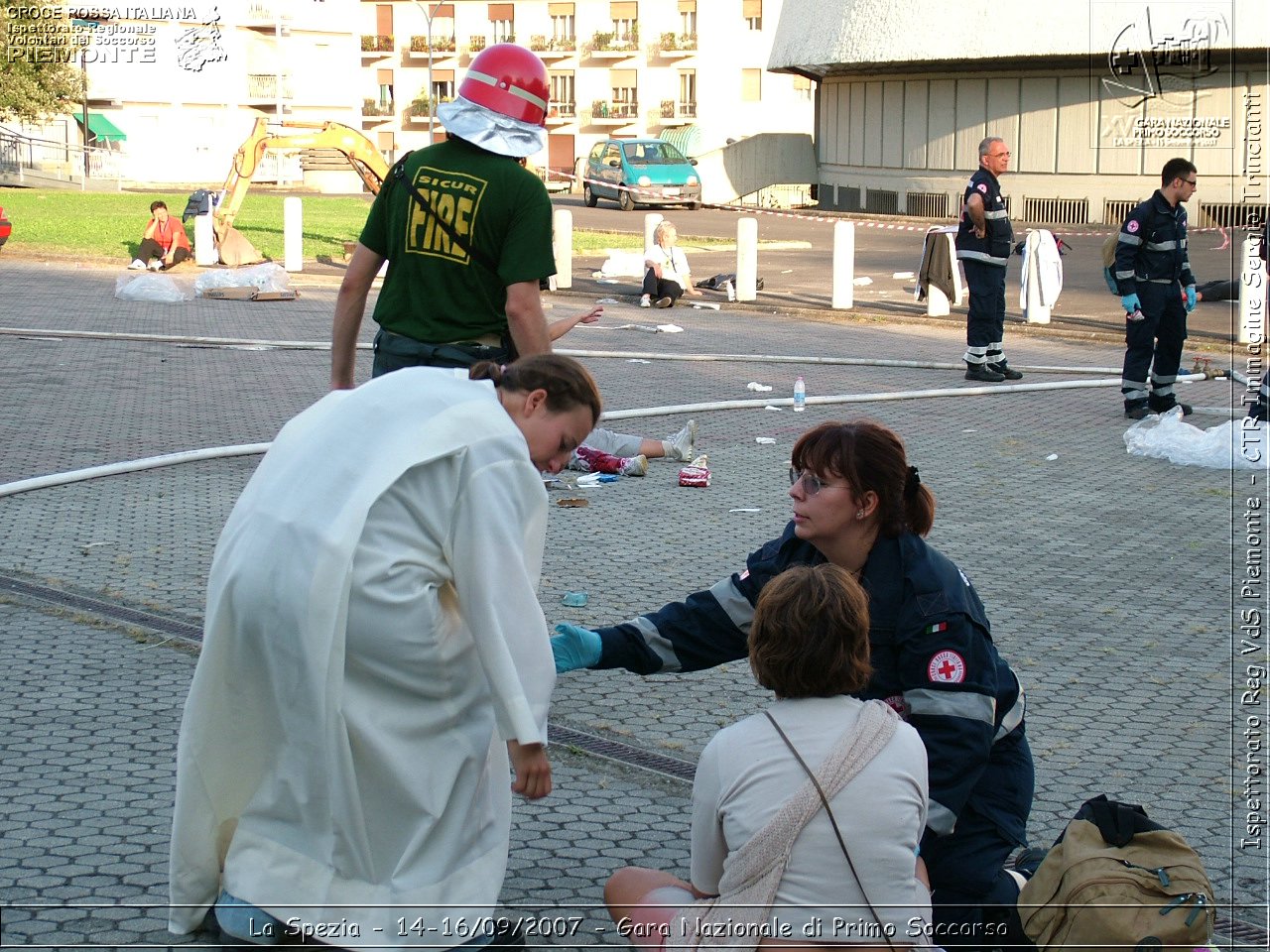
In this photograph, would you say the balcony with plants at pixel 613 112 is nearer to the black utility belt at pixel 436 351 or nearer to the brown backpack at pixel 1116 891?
the black utility belt at pixel 436 351

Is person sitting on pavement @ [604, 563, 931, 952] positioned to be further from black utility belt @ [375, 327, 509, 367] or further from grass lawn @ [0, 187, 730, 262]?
grass lawn @ [0, 187, 730, 262]

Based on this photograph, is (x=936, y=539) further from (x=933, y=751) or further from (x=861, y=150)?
(x=861, y=150)

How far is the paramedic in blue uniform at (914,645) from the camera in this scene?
137 inches

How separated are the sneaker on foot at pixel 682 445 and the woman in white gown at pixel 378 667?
6.21 metres

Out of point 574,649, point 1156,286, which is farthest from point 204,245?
point 574,649

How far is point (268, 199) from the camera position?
1882 inches

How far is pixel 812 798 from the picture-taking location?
3004 mm

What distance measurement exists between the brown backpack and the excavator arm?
22575mm

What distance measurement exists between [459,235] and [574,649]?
2425 mm

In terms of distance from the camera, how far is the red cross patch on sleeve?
11.5 ft

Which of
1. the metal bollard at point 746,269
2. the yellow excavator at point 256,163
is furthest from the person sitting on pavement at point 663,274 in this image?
the yellow excavator at point 256,163

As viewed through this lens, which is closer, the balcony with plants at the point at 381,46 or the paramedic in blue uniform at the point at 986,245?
the paramedic in blue uniform at the point at 986,245

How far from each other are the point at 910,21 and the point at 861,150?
6.46 metres

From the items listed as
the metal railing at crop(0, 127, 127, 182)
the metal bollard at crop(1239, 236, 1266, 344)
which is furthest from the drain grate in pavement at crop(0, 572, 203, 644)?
the metal railing at crop(0, 127, 127, 182)
